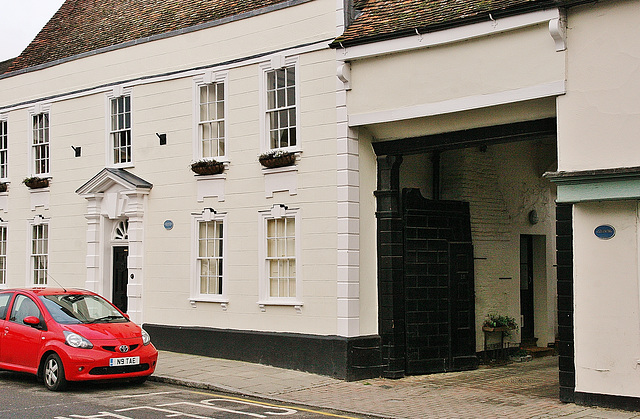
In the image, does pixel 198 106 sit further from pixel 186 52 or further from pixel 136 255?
pixel 136 255

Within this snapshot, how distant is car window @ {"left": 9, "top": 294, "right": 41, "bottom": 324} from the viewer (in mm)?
13346

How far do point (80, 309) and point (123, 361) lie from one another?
1.46 m

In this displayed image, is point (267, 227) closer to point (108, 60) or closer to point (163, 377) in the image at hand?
point (163, 377)

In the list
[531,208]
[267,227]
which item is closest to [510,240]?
[531,208]

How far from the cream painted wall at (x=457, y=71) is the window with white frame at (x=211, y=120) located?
135 inches

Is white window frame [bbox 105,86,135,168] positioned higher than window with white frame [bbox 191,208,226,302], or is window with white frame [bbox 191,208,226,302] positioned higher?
white window frame [bbox 105,86,135,168]

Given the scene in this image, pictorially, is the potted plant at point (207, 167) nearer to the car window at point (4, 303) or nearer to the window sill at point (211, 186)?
the window sill at point (211, 186)

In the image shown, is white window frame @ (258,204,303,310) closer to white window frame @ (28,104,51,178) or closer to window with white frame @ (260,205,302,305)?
window with white frame @ (260,205,302,305)

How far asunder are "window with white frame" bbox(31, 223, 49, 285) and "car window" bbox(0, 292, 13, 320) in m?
6.32

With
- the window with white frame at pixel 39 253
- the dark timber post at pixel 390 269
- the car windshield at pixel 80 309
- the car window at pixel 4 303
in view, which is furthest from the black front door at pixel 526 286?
the window with white frame at pixel 39 253

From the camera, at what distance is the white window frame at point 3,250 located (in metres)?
21.3

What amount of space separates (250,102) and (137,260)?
175 inches

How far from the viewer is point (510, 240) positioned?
17594 mm

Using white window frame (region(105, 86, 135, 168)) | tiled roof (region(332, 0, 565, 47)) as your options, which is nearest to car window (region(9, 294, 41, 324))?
white window frame (region(105, 86, 135, 168))
